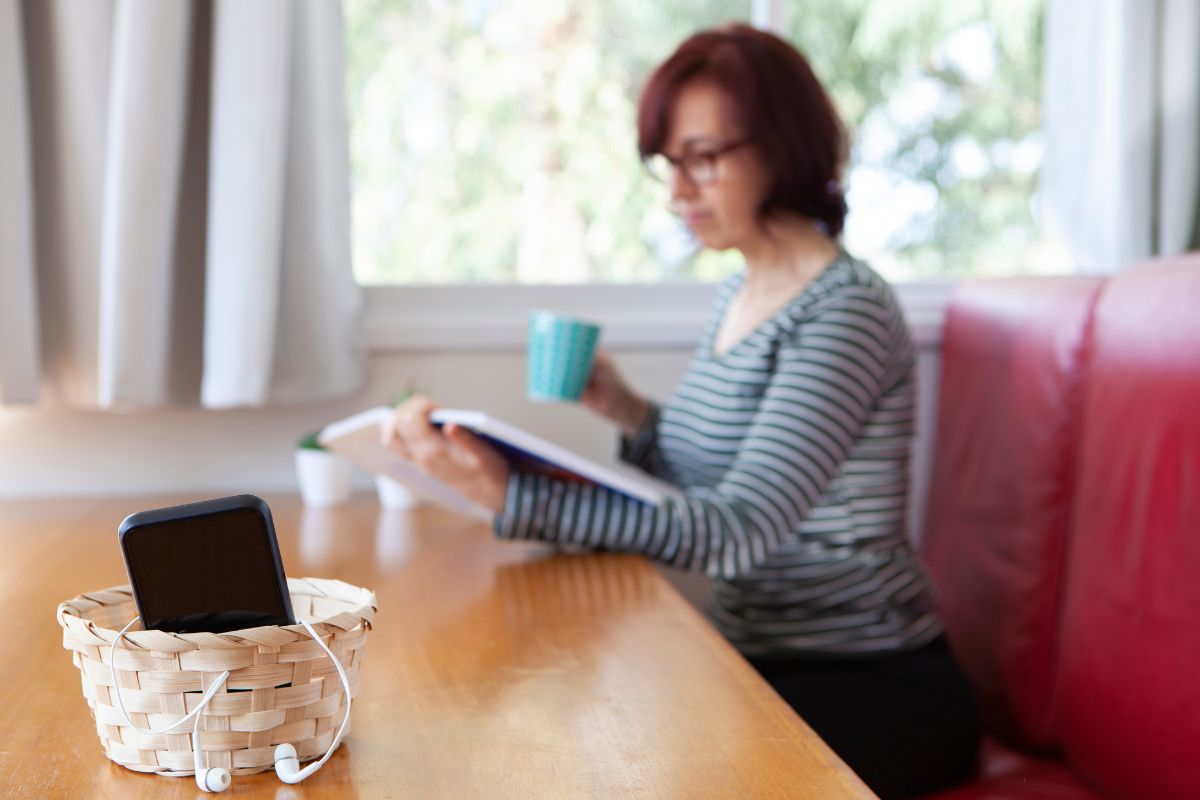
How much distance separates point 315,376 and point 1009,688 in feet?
3.20

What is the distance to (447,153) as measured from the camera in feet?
6.08

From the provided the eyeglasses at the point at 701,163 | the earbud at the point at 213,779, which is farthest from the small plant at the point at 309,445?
the earbud at the point at 213,779

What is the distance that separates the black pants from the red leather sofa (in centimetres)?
5

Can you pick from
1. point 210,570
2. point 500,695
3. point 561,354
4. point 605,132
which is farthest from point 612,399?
point 210,570

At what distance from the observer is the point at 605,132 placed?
1887 mm

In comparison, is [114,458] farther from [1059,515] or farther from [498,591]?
[1059,515]

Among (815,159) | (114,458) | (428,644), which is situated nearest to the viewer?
(428,644)

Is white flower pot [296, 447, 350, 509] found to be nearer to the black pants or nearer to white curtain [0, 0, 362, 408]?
white curtain [0, 0, 362, 408]

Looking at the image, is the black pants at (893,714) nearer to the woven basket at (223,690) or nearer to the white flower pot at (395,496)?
the white flower pot at (395,496)

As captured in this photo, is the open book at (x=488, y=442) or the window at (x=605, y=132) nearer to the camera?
the open book at (x=488, y=442)

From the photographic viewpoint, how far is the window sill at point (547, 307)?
5.75 ft

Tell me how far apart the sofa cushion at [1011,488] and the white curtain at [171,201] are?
0.86 m

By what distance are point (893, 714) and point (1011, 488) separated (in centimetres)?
38

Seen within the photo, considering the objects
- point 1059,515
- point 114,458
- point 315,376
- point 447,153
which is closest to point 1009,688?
point 1059,515
